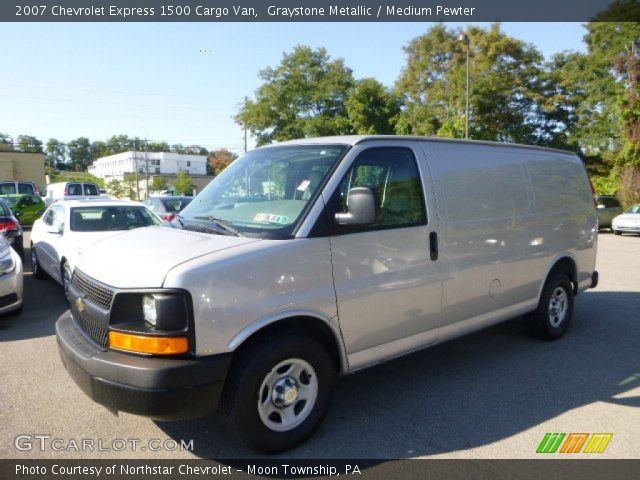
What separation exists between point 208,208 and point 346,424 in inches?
79.5

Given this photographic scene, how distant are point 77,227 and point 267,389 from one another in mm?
5883

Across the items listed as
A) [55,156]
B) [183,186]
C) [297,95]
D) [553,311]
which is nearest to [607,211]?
[553,311]

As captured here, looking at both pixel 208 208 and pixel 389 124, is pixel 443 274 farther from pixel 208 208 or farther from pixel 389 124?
pixel 389 124

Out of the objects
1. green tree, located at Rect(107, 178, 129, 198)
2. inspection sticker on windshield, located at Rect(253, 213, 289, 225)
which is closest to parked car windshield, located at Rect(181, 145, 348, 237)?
inspection sticker on windshield, located at Rect(253, 213, 289, 225)

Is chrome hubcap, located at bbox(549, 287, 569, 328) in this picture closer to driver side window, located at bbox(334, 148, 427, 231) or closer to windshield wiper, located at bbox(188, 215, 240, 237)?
driver side window, located at bbox(334, 148, 427, 231)

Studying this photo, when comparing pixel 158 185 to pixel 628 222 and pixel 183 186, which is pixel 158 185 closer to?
pixel 183 186

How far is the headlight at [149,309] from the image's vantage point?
294cm

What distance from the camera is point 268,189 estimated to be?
12.9ft

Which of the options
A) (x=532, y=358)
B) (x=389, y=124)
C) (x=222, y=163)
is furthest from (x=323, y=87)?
(x=222, y=163)

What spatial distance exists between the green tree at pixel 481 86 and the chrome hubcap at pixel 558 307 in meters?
28.6

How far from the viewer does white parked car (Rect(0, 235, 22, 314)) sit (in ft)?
20.9

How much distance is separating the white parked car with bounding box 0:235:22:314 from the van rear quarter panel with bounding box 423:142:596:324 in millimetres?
5469

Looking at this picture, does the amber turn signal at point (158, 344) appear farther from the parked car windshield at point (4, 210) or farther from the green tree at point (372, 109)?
the green tree at point (372, 109)

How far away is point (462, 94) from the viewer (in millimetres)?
34344
